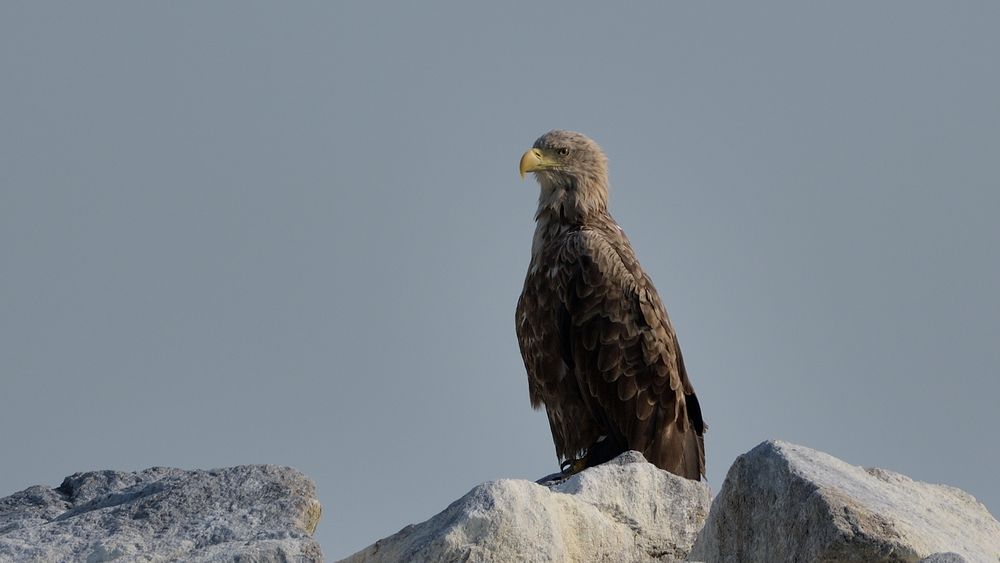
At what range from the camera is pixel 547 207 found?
10.8 m

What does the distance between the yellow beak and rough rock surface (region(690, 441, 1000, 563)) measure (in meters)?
5.11

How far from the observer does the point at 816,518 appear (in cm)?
502

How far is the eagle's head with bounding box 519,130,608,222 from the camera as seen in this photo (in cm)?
1073

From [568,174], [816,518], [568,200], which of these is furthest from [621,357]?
[816,518]

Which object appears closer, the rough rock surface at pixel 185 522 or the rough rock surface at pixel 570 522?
the rough rock surface at pixel 570 522

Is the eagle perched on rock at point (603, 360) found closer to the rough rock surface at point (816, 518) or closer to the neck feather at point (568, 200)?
the neck feather at point (568, 200)

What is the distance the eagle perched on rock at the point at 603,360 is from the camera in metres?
10.0

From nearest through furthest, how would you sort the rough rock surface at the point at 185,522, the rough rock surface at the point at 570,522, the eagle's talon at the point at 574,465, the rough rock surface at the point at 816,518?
the rough rock surface at the point at 570,522 < the rough rock surface at the point at 816,518 < the rough rock surface at the point at 185,522 < the eagle's talon at the point at 574,465

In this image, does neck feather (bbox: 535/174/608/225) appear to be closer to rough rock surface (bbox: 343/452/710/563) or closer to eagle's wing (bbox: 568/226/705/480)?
eagle's wing (bbox: 568/226/705/480)

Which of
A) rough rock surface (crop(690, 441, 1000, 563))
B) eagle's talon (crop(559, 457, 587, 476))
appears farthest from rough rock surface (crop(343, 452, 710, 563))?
eagle's talon (crop(559, 457, 587, 476))

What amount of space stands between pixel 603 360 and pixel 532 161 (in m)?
1.68

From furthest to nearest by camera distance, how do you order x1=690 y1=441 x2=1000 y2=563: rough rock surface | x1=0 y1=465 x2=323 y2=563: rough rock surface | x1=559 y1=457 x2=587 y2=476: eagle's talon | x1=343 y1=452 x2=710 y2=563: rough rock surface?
x1=559 y1=457 x2=587 y2=476: eagle's talon
x1=0 y1=465 x2=323 y2=563: rough rock surface
x1=690 y1=441 x2=1000 y2=563: rough rock surface
x1=343 y1=452 x2=710 y2=563: rough rock surface

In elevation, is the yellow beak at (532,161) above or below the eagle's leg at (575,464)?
above

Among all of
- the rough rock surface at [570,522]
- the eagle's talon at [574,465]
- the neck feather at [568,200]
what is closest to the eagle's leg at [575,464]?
the eagle's talon at [574,465]
